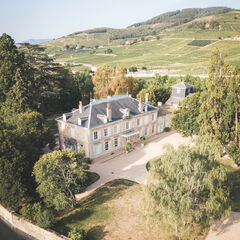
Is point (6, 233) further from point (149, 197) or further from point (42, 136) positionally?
point (149, 197)

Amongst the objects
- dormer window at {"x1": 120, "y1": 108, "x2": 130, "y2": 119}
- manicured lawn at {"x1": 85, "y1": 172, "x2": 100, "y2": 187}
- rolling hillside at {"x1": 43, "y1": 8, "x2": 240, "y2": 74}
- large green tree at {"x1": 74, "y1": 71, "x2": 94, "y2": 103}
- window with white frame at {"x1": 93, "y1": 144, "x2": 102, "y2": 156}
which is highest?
rolling hillside at {"x1": 43, "y1": 8, "x2": 240, "y2": 74}

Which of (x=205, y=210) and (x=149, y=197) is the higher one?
(x=149, y=197)

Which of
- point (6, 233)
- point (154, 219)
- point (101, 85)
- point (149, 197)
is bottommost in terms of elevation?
point (6, 233)

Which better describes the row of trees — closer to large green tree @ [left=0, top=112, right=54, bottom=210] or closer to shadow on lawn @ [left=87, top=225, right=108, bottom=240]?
shadow on lawn @ [left=87, top=225, right=108, bottom=240]

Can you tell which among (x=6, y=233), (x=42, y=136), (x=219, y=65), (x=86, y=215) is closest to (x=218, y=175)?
(x=86, y=215)

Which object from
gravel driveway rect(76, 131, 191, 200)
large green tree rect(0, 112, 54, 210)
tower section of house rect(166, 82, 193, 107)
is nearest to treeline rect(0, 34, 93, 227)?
large green tree rect(0, 112, 54, 210)

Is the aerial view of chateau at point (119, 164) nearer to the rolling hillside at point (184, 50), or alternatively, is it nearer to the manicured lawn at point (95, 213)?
the manicured lawn at point (95, 213)

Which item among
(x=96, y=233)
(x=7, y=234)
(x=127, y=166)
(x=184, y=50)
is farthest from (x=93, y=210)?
(x=184, y=50)
